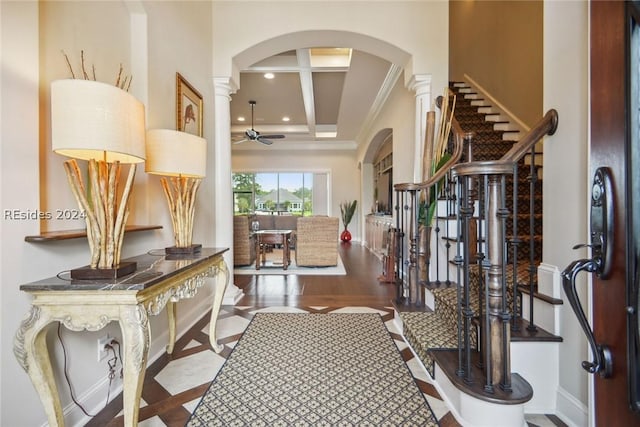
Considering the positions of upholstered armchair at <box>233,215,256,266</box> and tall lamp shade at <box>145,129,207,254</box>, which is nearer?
tall lamp shade at <box>145,129,207,254</box>

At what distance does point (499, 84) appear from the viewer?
4613 millimetres

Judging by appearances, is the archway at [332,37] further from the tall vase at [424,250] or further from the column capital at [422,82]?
the tall vase at [424,250]

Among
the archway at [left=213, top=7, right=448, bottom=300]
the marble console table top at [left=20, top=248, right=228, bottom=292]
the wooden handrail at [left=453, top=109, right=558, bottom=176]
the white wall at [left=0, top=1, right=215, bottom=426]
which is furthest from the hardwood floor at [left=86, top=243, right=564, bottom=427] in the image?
the wooden handrail at [left=453, top=109, right=558, bottom=176]

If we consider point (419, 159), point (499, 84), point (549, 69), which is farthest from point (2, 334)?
point (499, 84)

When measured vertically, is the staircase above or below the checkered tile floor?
above

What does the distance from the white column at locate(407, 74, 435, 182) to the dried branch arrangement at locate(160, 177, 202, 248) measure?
2290 mm

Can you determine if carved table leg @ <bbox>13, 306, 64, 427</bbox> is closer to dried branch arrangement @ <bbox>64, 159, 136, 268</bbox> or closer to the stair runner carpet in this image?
dried branch arrangement @ <bbox>64, 159, 136, 268</bbox>

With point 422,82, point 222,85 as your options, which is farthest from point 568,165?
point 222,85

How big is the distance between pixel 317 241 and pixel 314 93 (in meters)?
2.85

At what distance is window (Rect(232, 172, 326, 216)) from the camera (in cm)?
1002

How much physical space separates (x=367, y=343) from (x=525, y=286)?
1.15m

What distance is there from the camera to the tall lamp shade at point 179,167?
1.77 metres

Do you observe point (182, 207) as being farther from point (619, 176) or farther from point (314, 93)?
point (314, 93)

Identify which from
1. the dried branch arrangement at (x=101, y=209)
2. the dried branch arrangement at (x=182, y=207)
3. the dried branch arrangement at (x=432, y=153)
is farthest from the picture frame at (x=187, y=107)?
the dried branch arrangement at (x=432, y=153)
